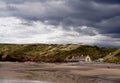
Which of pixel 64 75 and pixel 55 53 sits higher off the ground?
pixel 55 53

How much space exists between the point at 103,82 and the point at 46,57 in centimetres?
14405

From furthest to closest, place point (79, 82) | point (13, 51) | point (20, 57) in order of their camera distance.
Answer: point (13, 51), point (20, 57), point (79, 82)

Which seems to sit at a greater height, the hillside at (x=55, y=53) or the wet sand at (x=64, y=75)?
the hillside at (x=55, y=53)

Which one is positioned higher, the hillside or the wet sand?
the hillside

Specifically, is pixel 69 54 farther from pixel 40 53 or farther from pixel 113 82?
pixel 113 82

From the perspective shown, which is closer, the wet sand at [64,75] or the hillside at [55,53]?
the wet sand at [64,75]

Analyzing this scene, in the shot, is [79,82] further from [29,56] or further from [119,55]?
[29,56]

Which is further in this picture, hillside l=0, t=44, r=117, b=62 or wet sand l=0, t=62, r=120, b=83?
hillside l=0, t=44, r=117, b=62

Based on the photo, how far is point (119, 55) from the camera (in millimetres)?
138250

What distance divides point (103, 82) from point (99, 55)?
441 ft

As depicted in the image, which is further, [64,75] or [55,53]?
[55,53]

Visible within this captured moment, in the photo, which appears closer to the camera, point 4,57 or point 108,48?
point 4,57

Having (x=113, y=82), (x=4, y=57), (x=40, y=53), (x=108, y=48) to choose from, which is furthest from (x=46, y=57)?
(x=113, y=82)

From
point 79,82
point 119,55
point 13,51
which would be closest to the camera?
point 79,82
